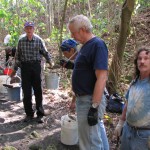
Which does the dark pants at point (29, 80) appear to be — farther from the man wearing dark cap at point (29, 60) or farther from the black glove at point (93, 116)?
the black glove at point (93, 116)

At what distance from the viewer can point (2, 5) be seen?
37.2 ft

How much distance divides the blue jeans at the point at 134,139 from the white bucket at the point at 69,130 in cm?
156

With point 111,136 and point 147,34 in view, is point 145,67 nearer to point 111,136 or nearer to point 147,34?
point 111,136

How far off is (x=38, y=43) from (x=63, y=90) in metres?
2.84

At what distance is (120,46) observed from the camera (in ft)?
20.3

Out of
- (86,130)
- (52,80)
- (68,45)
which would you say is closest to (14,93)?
(52,80)

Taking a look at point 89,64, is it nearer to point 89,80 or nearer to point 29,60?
point 89,80

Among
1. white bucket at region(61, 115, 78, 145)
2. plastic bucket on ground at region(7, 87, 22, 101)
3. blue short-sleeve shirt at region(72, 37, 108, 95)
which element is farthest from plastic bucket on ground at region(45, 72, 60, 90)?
blue short-sleeve shirt at region(72, 37, 108, 95)

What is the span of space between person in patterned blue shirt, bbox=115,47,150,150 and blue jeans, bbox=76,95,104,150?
360 millimetres

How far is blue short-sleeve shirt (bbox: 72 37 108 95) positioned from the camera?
267cm

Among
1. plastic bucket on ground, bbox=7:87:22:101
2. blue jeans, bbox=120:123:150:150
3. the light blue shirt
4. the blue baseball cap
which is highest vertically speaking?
the blue baseball cap

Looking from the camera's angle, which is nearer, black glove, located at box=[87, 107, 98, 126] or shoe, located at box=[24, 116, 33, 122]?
black glove, located at box=[87, 107, 98, 126]

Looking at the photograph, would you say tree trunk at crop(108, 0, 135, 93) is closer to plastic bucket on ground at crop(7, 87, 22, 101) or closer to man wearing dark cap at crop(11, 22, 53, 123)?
man wearing dark cap at crop(11, 22, 53, 123)

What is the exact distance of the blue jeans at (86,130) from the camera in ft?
9.27
